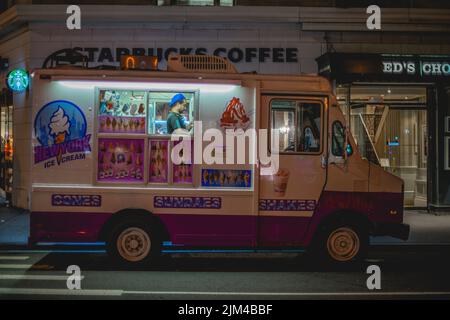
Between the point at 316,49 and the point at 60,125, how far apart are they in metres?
8.44

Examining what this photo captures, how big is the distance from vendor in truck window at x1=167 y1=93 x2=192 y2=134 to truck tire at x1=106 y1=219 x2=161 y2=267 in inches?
59.8

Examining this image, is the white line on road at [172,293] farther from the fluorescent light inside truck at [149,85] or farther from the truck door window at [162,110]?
the fluorescent light inside truck at [149,85]

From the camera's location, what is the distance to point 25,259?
9.37 metres

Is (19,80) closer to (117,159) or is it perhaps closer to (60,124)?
(60,124)

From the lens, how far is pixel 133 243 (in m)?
8.52

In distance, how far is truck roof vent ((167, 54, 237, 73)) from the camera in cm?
876

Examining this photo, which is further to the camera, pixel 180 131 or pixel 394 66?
pixel 394 66

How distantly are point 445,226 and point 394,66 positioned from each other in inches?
160

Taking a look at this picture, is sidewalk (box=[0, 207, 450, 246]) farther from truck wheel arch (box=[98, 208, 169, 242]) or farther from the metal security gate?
truck wheel arch (box=[98, 208, 169, 242])

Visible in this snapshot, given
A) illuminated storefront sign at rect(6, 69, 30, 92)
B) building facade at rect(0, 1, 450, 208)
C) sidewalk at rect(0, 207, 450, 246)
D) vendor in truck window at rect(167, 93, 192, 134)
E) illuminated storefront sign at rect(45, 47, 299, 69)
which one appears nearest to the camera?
vendor in truck window at rect(167, 93, 192, 134)

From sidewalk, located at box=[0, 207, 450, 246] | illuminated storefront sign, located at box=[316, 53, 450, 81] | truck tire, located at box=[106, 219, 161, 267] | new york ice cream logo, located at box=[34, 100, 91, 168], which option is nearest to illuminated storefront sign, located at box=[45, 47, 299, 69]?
illuminated storefront sign, located at box=[316, 53, 450, 81]

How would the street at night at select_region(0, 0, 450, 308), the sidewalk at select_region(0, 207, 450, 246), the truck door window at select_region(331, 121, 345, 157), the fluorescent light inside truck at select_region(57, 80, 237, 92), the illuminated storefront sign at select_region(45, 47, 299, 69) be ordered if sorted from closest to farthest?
the street at night at select_region(0, 0, 450, 308)
the fluorescent light inside truck at select_region(57, 80, 237, 92)
the truck door window at select_region(331, 121, 345, 157)
the sidewalk at select_region(0, 207, 450, 246)
the illuminated storefront sign at select_region(45, 47, 299, 69)

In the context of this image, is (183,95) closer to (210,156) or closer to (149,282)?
(210,156)
